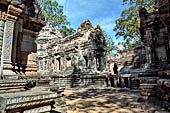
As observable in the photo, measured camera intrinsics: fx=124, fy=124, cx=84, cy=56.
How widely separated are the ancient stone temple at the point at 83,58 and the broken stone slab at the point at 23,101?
9489 mm

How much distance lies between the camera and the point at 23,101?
1.63 metres

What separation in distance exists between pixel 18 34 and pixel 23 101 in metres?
3.68

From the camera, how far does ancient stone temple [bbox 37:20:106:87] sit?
38.4 ft

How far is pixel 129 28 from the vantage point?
67.5ft

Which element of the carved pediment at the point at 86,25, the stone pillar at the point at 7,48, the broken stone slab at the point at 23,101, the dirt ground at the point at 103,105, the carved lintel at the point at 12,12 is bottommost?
the dirt ground at the point at 103,105

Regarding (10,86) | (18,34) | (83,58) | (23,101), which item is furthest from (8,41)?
(83,58)

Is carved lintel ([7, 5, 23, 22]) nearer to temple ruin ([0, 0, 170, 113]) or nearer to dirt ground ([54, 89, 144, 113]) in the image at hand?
temple ruin ([0, 0, 170, 113])

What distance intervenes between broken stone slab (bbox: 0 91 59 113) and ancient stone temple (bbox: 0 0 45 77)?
2183 mm

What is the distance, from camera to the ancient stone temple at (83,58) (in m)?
11.7

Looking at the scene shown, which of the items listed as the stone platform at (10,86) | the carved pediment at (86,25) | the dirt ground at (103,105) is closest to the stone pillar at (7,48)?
the stone platform at (10,86)

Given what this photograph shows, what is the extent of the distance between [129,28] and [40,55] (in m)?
15.1

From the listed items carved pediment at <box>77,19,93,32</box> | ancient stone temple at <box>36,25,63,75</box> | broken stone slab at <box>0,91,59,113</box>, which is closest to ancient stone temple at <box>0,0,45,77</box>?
broken stone slab at <box>0,91,59,113</box>

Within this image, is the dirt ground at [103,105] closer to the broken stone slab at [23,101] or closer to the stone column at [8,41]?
the stone column at [8,41]

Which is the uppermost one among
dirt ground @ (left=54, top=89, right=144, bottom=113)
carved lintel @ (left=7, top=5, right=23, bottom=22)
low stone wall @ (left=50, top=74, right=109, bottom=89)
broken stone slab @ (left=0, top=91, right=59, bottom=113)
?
carved lintel @ (left=7, top=5, right=23, bottom=22)
